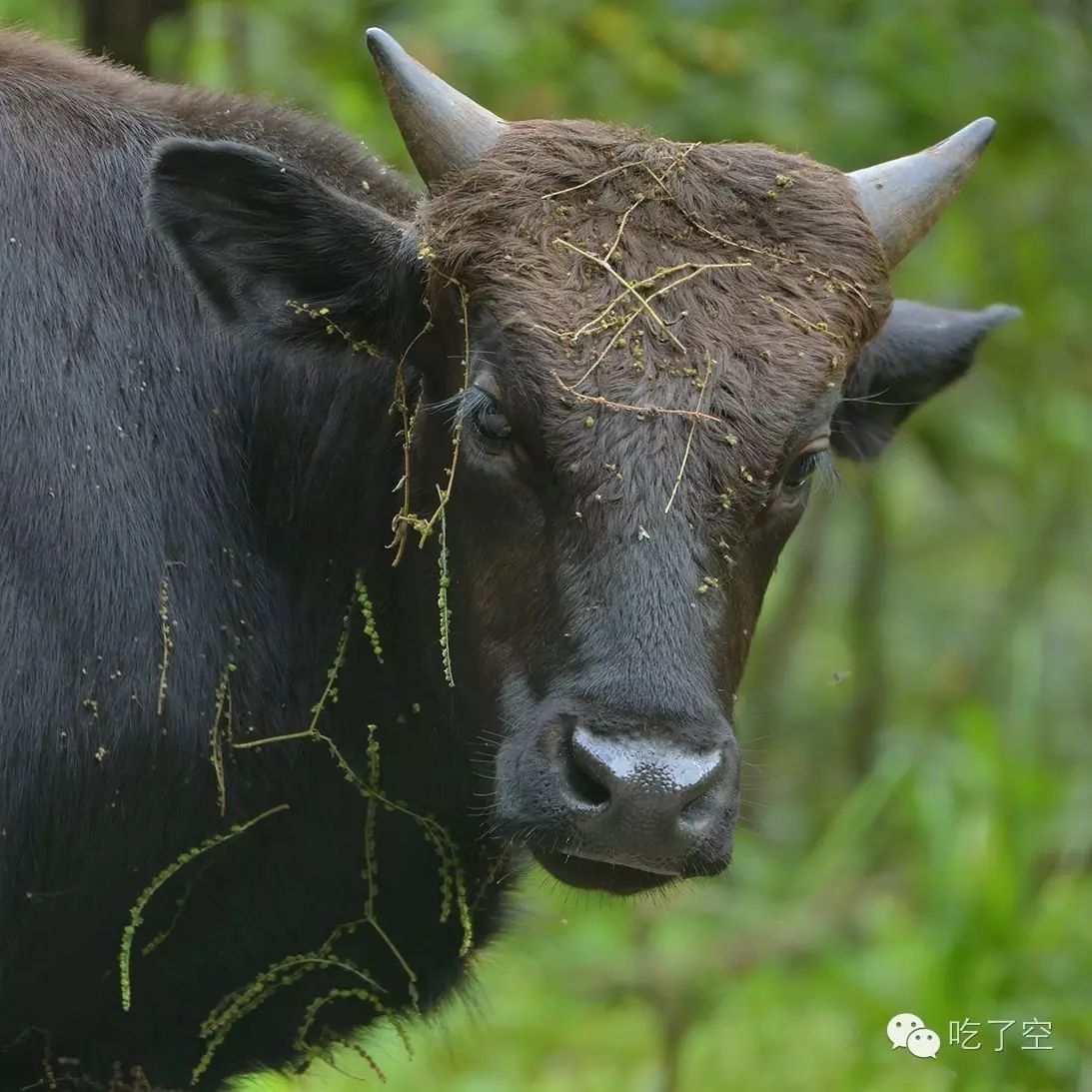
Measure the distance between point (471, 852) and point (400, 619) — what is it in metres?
0.75

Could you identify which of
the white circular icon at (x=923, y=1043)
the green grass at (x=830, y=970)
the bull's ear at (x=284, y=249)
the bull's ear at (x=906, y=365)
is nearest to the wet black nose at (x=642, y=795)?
the bull's ear at (x=284, y=249)

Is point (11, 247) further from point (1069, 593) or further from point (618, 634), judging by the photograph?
point (1069, 593)

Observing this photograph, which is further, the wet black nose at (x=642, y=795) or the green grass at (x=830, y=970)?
the green grass at (x=830, y=970)

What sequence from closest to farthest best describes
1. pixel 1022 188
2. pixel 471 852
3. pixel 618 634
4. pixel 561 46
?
pixel 618 634 → pixel 471 852 → pixel 561 46 → pixel 1022 188

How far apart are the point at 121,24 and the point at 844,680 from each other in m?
4.21

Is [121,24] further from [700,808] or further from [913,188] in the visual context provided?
[700,808]

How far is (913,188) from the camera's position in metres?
4.35

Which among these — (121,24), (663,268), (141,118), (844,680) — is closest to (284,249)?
(141,118)

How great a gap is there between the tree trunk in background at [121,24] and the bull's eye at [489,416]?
3.45 meters

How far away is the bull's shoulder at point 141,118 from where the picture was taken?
4.36 meters

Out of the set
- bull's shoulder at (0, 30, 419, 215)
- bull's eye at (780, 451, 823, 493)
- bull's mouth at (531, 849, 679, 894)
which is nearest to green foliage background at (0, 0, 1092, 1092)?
bull's mouth at (531, 849, 679, 894)

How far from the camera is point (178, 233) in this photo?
4.12 meters

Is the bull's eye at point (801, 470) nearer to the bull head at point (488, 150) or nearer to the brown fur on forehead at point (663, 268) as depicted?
the brown fur on forehead at point (663, 268)

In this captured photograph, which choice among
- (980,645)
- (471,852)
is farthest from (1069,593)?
(471,852)
